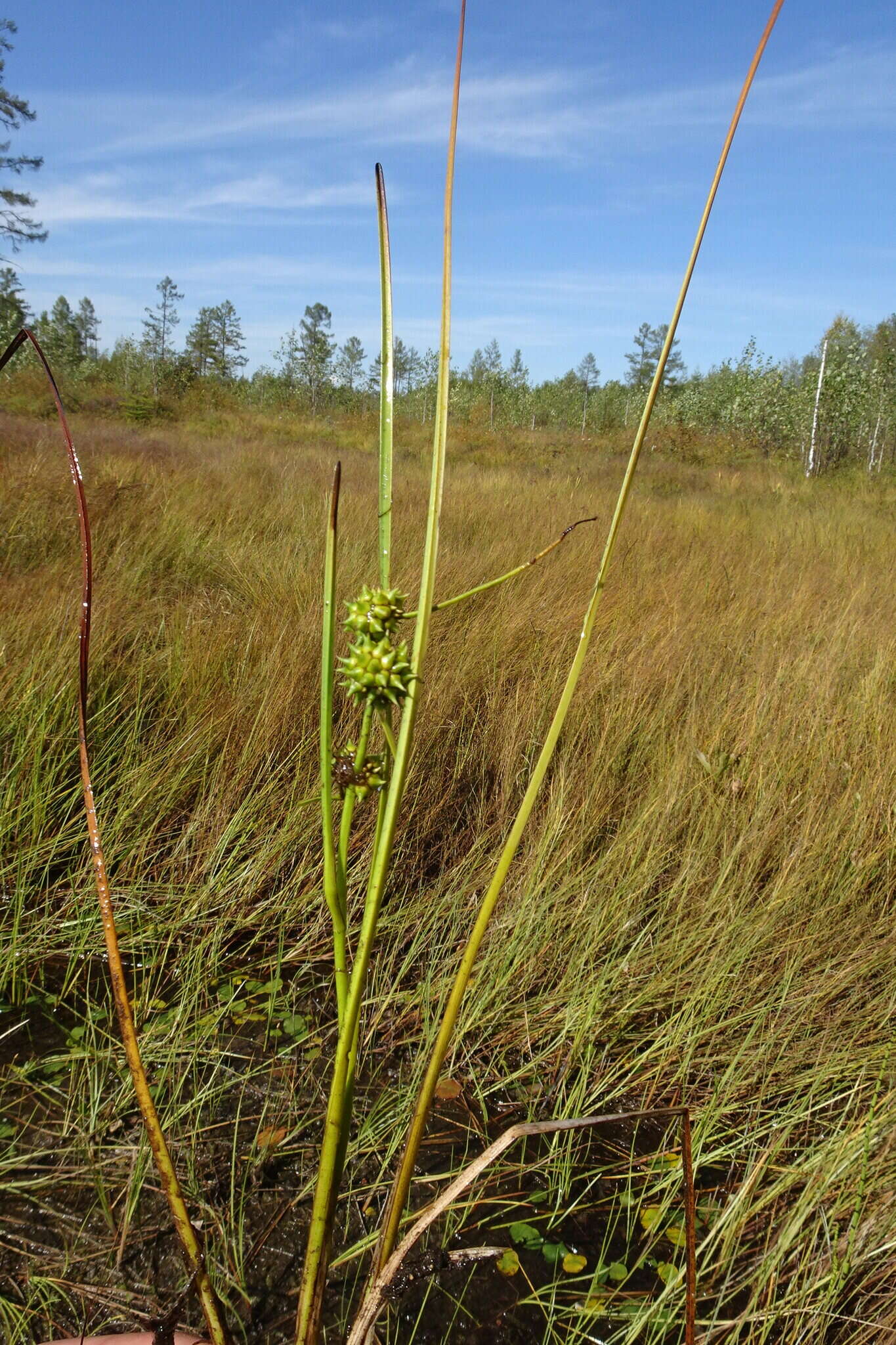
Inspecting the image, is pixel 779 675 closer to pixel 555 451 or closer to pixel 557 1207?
pixel 557 1207

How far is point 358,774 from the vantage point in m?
0.62

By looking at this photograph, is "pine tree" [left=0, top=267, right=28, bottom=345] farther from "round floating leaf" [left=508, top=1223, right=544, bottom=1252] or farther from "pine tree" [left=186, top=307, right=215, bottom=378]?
"round floating leaf" [left=508, top=1223, right=544, bottom=1252]

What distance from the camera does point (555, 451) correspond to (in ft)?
60.2

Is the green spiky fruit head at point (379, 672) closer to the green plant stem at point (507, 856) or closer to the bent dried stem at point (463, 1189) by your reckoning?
the green plant stem at point (507, 856)

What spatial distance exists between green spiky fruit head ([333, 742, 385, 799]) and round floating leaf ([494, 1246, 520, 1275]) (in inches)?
39.5

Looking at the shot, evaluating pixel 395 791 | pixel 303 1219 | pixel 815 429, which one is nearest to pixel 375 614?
pixel 395 791

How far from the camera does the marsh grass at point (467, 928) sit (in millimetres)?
1162

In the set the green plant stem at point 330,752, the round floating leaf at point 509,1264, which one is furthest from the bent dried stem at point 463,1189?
the round floating leaf at point 509,1264

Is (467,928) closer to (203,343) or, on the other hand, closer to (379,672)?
(379,672)

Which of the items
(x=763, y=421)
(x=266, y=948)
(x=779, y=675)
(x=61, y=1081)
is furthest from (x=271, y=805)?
(x=763, y=421)

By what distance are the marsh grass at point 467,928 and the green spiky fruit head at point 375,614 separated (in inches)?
12.5

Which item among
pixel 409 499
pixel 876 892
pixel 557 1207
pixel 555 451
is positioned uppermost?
pixel 555 451

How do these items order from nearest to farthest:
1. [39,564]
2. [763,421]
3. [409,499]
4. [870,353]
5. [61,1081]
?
[61,1081] → [39,564] → [409,499] → [763,421] → [870,353]

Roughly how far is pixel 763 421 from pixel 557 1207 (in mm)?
28664
